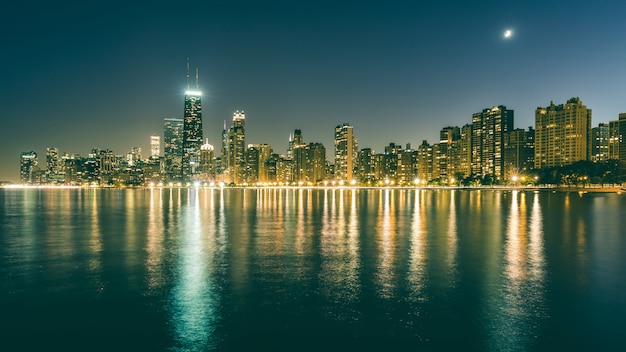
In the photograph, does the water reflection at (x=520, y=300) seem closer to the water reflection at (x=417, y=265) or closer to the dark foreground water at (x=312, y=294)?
the dark foreground water at (x=312, y=294)

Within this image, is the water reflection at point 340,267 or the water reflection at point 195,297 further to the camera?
the water reflection at point 340,267

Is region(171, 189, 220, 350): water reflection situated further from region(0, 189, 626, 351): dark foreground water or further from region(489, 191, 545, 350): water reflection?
region(489, 191, 545, 350): water reflection

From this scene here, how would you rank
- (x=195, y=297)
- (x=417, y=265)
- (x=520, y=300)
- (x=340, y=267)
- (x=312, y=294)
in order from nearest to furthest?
1. (x=520, y=300)
2. (x=195, y=297)
3. (x=312, y=294)
4. (x=340, y=267)
5. (x=417, y=265)

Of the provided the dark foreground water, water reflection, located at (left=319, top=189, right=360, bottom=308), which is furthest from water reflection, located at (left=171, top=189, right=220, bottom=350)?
water reflection, located at (left=319, top=189, right=360, bottom=308)

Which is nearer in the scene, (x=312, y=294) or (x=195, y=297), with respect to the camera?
(x=195, y=297)

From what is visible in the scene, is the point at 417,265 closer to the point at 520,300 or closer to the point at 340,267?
the point at 340,267

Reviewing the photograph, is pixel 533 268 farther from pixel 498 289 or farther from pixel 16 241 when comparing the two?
pixel 16 241

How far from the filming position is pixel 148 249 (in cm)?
2781

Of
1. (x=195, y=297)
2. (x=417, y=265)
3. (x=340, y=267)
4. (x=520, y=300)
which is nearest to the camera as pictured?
(x=520, y=300)

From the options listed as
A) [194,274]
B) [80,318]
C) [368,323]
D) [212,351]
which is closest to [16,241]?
[194,274]

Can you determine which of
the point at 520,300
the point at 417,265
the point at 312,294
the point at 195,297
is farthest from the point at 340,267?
the point at 520,300

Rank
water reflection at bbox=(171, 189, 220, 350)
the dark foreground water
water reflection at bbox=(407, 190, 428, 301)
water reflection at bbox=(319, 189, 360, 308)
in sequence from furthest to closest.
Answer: water reflection at bbox=(407, 190, 428, 301), water reflection at bbox=(319, 189, 360, 308), the dark foreground water, water reflection at bbox=(171, 189, 220, 350)

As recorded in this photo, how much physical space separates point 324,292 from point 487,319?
6147 millimetres

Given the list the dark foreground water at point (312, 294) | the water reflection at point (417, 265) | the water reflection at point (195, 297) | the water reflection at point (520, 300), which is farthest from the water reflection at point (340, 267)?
the water reflection at point (520, 300)
